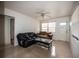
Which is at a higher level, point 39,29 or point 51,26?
point 51,26

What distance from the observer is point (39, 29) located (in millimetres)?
6984

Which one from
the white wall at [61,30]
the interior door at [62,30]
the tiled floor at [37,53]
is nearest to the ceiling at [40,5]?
the tiled floor at [37,53]

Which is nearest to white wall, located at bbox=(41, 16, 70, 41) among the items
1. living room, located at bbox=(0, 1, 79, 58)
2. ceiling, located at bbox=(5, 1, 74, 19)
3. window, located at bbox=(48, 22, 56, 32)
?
living room, located at bbox=(0, 1, 79, 58)

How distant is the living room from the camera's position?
3.46 m

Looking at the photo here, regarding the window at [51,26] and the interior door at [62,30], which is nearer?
the interior door at [62,30]

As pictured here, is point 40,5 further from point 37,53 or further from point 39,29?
point 39,29

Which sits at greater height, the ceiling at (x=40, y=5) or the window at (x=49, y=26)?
the ceiling at (x=40, y=5)

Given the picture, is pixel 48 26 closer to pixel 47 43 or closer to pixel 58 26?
pixel 58 26

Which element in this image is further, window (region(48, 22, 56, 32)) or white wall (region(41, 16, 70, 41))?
window (region(48, 22, 56, 32))

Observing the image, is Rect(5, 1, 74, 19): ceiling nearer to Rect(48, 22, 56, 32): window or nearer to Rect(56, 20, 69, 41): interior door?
Rect(56, 20, 69, 41): interior door

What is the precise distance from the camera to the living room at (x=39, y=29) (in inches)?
136

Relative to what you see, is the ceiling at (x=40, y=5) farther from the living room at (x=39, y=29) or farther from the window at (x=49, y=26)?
the window at (x=49, y=26)

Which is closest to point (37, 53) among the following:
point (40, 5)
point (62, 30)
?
point (40, 5)

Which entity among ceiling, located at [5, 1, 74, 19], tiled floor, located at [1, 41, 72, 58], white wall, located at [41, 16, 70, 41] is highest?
ceiling, located at [5, 1, 74, 19]
